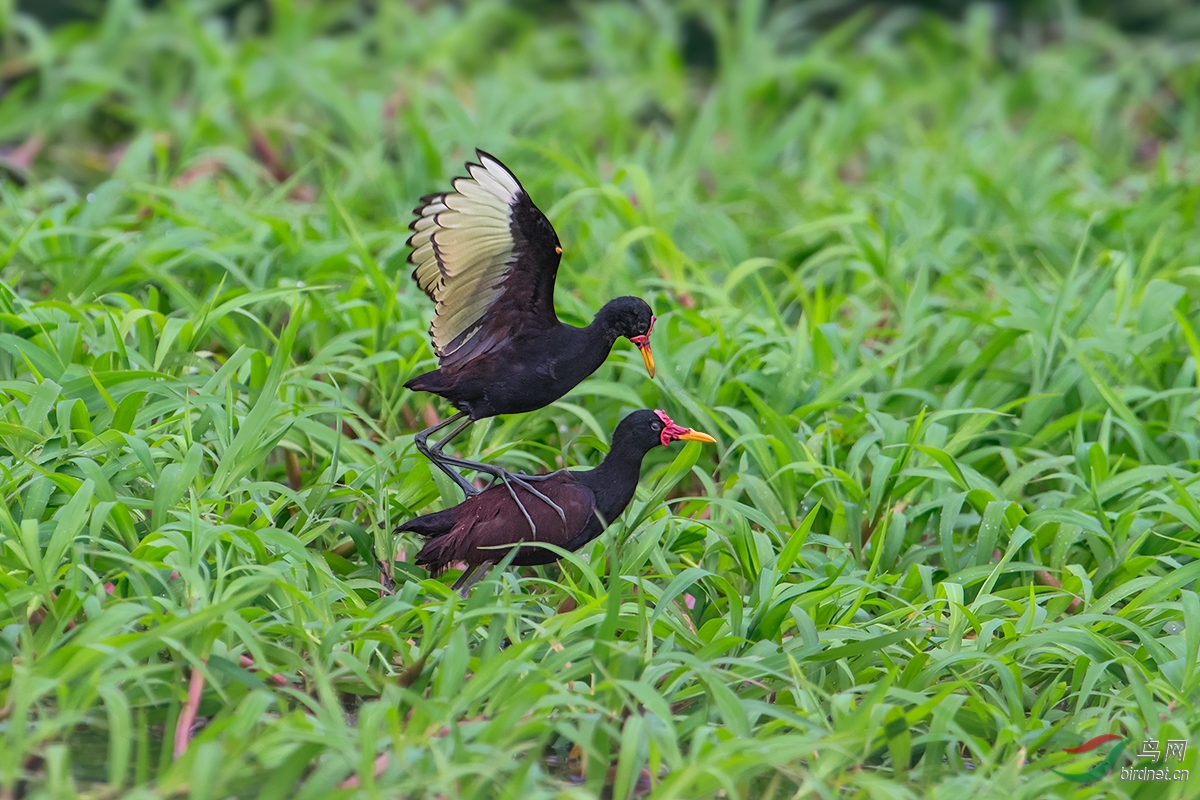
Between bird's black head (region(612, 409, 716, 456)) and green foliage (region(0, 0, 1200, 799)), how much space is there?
7.5 inches

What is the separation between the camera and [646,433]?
3465 millimetres

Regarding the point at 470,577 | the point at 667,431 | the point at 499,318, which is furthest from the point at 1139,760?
the point at 499,318

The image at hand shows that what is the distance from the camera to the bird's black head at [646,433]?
345 centimetres

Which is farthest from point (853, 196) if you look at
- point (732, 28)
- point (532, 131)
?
point (732, 28)

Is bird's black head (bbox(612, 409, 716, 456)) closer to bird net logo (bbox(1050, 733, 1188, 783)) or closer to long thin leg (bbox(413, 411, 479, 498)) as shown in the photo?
long thin leg (bbox(413, 411, 479, 498))

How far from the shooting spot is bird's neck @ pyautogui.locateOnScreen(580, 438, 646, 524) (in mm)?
3379

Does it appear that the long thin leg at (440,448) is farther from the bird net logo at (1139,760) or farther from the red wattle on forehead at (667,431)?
the bird net logo at (1139,760)

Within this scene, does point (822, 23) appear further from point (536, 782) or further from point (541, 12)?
point (536, 782)

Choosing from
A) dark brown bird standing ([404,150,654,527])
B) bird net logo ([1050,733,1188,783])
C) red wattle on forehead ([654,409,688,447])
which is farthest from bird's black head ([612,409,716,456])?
bird net logo ([1050,733,1188,783])

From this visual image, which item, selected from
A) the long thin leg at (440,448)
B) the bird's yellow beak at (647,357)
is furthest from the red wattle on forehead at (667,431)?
the long thin leg at (440,448)

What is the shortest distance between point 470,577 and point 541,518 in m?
0.24

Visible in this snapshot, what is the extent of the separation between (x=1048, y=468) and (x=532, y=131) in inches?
144

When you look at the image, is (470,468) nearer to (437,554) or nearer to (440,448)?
(440,448)

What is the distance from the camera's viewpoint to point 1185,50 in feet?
30.3
